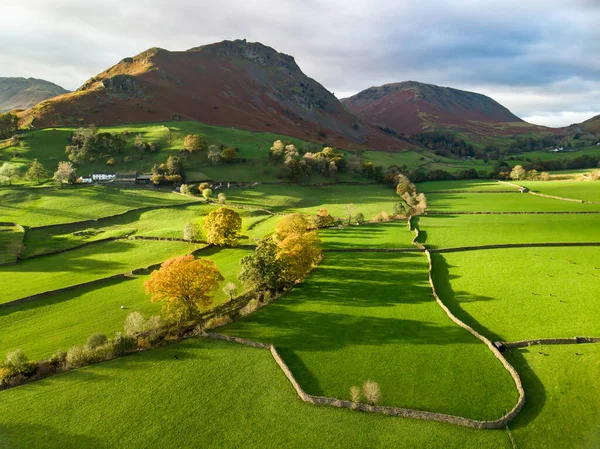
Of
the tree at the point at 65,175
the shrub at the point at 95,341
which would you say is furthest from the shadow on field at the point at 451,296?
the tree at the point at 65,175

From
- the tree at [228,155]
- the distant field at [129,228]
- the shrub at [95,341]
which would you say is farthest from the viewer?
the tree at [228,155]

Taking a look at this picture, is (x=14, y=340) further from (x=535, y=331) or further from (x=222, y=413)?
(x=535, y=331)

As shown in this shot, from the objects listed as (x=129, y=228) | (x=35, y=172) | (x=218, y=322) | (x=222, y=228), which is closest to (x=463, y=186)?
(x=222, y=228)

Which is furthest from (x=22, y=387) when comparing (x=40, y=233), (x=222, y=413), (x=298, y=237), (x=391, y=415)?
(x=40, y=233)

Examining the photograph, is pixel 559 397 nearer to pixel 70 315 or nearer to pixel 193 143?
pixel 70 315

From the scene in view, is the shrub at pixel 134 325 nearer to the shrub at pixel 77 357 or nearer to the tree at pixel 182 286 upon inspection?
the tree at pixel 182 286
